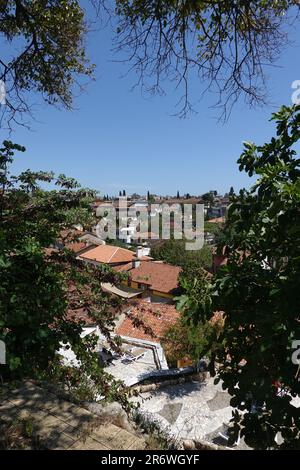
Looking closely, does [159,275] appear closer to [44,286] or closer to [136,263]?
[136,263]

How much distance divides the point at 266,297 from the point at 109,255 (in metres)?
34.0

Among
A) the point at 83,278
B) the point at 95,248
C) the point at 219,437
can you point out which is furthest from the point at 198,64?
the point at 95,248

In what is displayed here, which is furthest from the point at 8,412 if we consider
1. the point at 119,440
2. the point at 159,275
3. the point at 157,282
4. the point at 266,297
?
the point at 159,275

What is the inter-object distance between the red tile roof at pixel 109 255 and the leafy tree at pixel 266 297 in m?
32.4

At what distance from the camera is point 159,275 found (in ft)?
108

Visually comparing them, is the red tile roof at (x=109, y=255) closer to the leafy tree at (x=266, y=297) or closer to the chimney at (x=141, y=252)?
the chimney at (x=141, y=252)

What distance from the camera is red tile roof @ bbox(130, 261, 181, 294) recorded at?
30859 mm

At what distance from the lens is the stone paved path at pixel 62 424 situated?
3178 mm

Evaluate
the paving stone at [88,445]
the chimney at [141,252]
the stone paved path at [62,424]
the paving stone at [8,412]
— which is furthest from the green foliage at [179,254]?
the paving stone at [88,445]

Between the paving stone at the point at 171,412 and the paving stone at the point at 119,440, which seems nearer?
the paving stone at the point at 119,440

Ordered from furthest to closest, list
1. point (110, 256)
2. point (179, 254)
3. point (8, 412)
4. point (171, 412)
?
point (179, 254)
point (110, 256)
point (171, 412)
point (8, 412)

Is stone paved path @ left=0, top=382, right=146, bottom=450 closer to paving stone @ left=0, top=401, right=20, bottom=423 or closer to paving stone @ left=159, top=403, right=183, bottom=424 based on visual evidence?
paving stone @ left=0, top=401, right=20, bottom=423

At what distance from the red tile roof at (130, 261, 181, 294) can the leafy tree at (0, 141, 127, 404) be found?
82.2 ft

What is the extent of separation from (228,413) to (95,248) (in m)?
30.9
